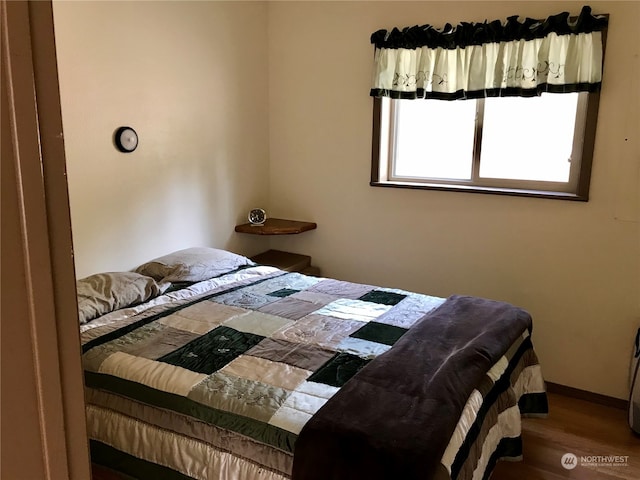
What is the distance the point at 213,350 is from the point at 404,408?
0.84 metres

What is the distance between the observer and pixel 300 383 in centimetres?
188

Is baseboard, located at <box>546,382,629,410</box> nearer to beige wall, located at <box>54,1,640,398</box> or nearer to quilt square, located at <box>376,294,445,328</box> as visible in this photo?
beige wall, located at <box>54,1,640,398</box>

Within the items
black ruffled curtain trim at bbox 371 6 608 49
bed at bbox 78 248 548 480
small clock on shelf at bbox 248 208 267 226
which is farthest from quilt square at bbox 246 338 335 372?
black ruffled curtain trim at bbox 371 6 608 49

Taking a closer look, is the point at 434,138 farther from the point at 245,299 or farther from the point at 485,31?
the point at 245,299

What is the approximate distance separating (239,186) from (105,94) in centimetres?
122

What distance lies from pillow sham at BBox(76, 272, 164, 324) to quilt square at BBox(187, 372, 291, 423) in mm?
861

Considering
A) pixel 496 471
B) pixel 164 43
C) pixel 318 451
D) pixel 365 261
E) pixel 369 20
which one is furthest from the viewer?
pixel 365 261

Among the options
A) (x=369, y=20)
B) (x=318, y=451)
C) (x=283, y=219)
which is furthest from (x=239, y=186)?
(x=318, y=451)

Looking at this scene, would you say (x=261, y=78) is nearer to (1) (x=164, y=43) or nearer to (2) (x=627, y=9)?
(1) (x=164, y=43)

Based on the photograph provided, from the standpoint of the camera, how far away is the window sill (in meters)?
2.98

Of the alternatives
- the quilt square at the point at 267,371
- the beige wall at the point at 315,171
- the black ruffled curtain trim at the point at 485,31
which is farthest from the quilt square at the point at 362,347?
the black ruffled curtain trim at the point at 485,31

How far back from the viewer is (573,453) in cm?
257

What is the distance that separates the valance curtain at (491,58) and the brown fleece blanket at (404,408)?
57.7 inches

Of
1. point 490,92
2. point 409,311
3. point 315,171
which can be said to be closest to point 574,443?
point 409,311
